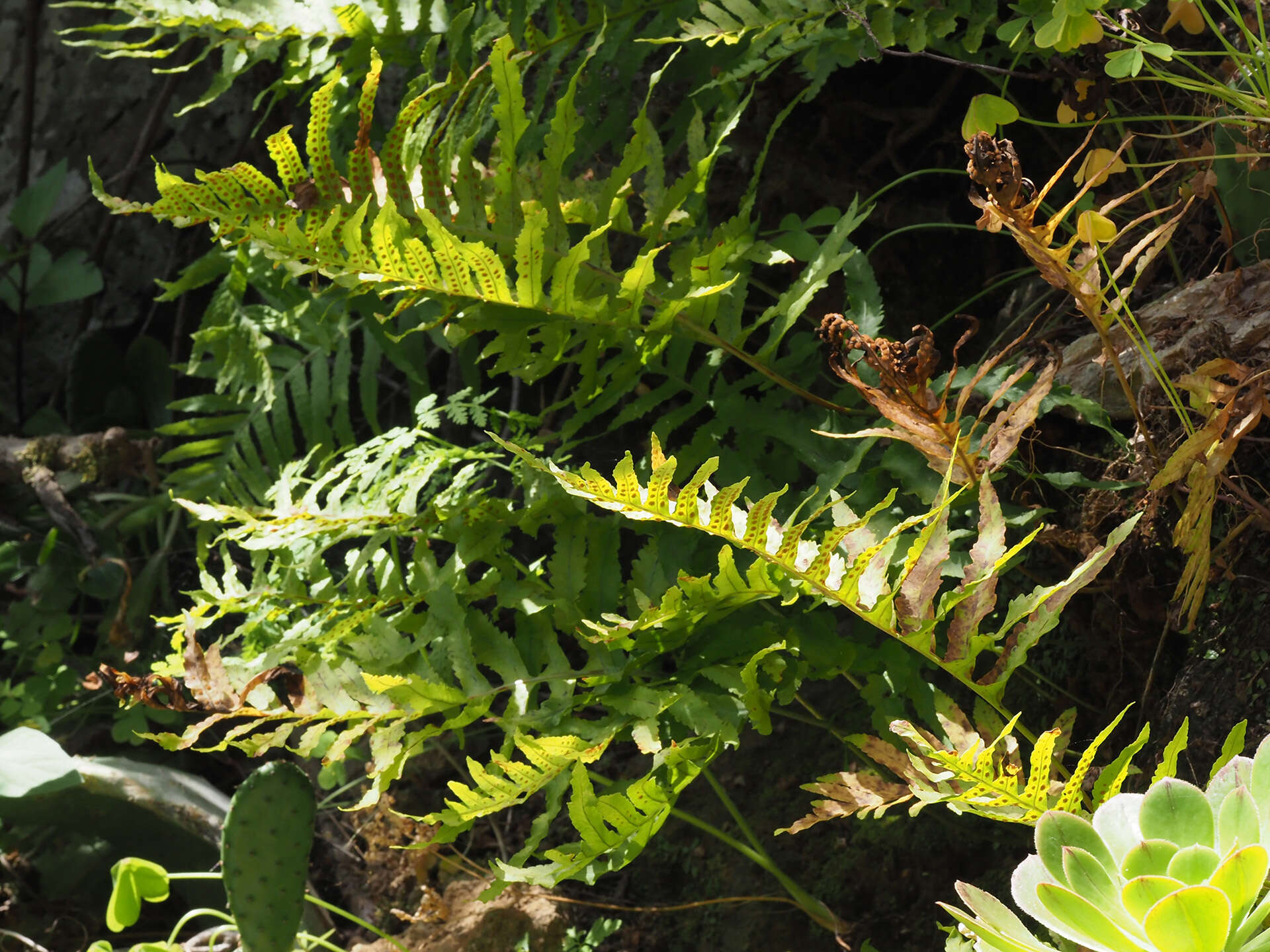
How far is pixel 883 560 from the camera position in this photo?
0.77m

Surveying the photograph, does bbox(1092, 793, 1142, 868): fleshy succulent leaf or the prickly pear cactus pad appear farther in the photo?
the prickly pear cactus pad

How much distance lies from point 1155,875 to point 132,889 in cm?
121

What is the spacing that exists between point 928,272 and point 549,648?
799 millimetres

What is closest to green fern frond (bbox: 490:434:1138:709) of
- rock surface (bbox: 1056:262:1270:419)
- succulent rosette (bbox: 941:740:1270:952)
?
succulent rosette (bbox: 941:740:1270:952)

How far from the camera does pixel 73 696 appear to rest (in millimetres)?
1754

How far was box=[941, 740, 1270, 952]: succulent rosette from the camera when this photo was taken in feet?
1.69

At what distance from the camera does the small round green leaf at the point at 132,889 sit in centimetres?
125

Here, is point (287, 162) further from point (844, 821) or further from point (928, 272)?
point (844, 821)

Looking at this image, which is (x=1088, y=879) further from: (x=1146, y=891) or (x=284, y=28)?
(x=284, y=28)

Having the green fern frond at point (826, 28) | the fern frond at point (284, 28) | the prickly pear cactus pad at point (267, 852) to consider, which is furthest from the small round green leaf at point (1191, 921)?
the fern frond at point (284, 28)

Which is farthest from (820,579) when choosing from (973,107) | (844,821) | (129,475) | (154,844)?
(129,475)

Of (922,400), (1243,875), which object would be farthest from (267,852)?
(1243,875)

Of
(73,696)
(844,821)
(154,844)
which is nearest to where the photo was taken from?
(844,821)

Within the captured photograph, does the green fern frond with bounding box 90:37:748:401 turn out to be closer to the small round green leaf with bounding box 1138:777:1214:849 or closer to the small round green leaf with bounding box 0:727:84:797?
the small round green leaf with bounding box 1138:777:1214:849
